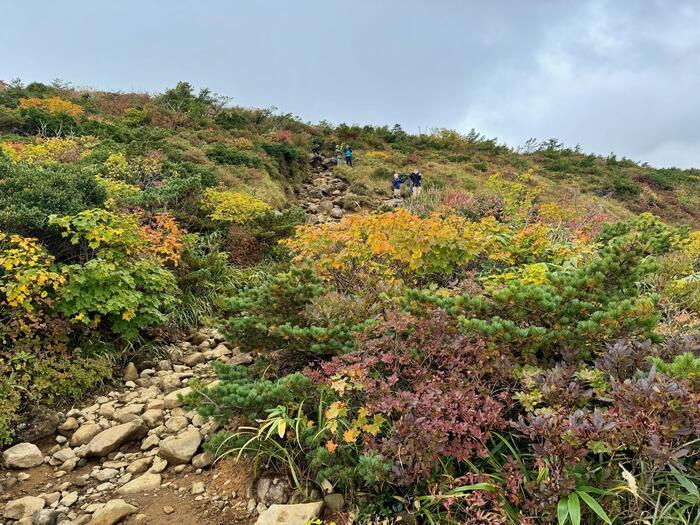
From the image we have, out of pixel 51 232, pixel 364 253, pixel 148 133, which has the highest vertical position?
pixel 148 133

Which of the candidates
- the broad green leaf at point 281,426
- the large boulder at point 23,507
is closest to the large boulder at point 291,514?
the broad green leaf at point 281,426

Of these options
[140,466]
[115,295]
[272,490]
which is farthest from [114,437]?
[272,490]

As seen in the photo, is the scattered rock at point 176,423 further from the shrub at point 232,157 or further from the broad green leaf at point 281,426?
the shrub at point 232,157

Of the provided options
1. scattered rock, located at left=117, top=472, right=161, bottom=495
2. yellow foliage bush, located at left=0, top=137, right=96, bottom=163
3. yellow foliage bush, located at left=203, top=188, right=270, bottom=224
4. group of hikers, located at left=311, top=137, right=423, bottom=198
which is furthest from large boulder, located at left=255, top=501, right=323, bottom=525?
group of hikers, located at left=311, top=137, right=423, bottom=198

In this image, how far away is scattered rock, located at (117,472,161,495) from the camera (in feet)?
8.55

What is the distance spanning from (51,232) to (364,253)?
307 centimetres

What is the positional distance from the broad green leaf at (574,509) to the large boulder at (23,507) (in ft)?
9.29

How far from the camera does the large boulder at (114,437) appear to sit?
296 centimetres

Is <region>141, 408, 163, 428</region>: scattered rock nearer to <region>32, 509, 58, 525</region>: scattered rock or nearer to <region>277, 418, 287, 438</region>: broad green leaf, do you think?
<region>32, 509, 58, 525</region>: scattered rock

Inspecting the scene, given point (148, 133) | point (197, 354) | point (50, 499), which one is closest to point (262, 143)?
point (148, 133)

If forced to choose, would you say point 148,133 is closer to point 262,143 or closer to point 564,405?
point 262,143

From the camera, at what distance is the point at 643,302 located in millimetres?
2260

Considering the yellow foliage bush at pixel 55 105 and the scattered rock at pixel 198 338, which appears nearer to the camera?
the scattered rock at pixel 198 338

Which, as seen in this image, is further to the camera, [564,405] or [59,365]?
[59,365]
